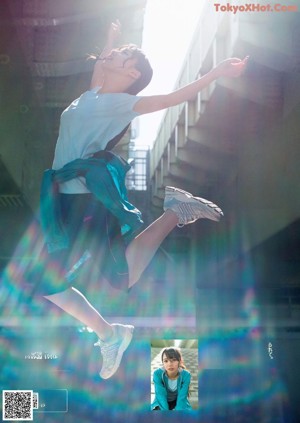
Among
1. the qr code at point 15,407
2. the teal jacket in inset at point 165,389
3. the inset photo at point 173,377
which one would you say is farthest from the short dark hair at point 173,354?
the qr code at point 15,407

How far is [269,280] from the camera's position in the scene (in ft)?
57.6

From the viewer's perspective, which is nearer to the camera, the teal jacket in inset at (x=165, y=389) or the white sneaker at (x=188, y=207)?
the white sneaker at (x=188, y=207)

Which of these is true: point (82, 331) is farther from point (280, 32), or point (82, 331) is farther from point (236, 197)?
point (236, 197)

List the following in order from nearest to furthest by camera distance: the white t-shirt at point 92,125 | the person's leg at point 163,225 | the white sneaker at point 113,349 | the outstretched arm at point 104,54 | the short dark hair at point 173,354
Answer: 1. the person's leg at point 163,225
2. the white t-shirt at point 92,125
3. the white sneaker at point 113,349
4. the outstretched arm at point 104,54
5. the short dark hair at point 173,354

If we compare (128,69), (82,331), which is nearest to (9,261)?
(82,331)

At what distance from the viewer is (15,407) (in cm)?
720

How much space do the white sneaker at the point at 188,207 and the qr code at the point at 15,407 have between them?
4425 millimetres

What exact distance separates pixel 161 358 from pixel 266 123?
6.19m

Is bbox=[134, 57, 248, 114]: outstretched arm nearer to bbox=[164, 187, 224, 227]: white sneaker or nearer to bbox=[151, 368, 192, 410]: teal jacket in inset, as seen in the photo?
bbox=[164, 187, 224, 227]: white sneaker

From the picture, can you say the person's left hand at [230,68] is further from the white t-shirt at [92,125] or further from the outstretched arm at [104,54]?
the outstretched arm at [104,54]

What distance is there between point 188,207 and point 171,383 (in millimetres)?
5081

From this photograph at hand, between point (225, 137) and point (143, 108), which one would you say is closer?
point (143, 108)

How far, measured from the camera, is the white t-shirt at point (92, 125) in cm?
358

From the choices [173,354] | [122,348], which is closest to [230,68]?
[122,348]
